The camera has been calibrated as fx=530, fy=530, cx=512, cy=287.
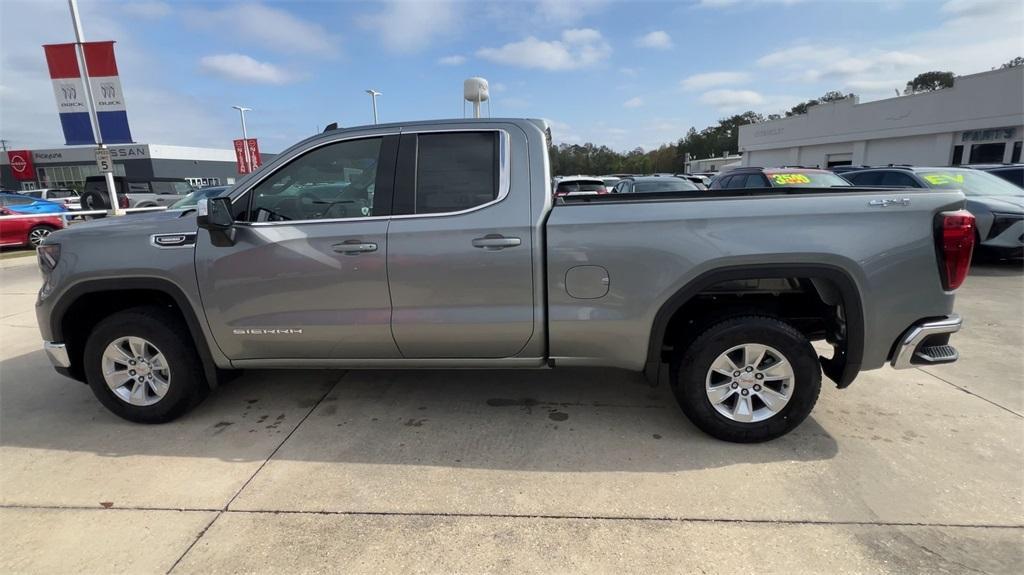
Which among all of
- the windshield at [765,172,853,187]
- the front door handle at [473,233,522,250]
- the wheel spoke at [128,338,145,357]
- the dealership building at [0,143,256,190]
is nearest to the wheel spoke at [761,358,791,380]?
the front door handle at [473,233,522,250]

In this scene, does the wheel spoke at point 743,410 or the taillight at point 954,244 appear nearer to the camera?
the taillight at point 954,244

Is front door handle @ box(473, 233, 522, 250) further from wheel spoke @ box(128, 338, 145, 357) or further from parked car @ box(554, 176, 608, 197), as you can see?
parked car @ box(554, 176, 608, 197)

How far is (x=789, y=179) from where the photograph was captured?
365 inches

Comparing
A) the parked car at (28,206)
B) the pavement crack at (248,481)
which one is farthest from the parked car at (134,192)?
the pavement crack at (248,481)

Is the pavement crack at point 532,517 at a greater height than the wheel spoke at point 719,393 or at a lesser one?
lesser

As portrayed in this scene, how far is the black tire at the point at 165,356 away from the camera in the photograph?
137 inches

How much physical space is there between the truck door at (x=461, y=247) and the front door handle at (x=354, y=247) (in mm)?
124

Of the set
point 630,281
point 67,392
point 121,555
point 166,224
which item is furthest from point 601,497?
point 67,392

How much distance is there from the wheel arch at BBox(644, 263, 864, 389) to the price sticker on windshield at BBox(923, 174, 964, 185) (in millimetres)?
7823

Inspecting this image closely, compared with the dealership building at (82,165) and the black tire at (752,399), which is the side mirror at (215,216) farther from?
the dealership building at (82,165)

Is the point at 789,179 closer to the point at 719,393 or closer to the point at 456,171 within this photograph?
the point at 719,393

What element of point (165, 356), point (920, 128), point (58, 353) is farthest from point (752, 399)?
point (920, 128)

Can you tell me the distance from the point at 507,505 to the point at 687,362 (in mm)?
1342

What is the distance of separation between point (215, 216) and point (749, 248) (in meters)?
3.06
